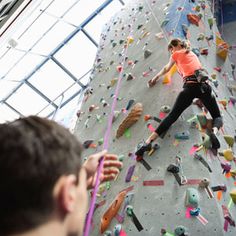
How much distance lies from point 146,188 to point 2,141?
209 cm

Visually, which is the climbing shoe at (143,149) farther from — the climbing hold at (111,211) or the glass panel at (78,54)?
the glass panel at (78,54)

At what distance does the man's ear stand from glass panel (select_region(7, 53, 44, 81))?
8.28 m

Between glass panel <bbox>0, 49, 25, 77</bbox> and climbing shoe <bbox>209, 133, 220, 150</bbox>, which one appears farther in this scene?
glass panel <bbox>0, 49, 25, 77</bbox>

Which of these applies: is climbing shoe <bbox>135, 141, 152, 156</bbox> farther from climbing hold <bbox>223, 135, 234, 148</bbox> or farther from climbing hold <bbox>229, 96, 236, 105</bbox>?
climbing hold <bbox>229, 96, 236, 105</bbox>

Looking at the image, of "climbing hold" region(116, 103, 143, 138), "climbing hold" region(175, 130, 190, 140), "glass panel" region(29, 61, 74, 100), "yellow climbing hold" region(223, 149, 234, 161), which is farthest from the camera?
"glass panel" region(29, 61, 74, 100)

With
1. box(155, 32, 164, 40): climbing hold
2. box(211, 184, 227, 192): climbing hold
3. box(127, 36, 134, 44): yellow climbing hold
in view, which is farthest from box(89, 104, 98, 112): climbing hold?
box(211, 184, 227, 192): climbing hold

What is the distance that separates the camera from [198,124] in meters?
2.92

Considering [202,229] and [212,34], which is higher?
[202,229]

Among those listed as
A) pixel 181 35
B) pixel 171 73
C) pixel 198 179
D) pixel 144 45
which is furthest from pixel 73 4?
pixel 198 179

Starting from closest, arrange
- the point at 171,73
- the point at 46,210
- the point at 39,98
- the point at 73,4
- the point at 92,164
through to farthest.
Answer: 1. the point at 46,210
2. the point at 92,164
3. the point at 171,73
4. the point at 73,4
5. the point at 39,98

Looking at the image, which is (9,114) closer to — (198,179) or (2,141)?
(198,179)

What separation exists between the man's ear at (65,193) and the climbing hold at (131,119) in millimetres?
2687

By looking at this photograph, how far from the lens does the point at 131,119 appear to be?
3.45m

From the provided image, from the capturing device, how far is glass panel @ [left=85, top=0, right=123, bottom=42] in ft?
28.0
